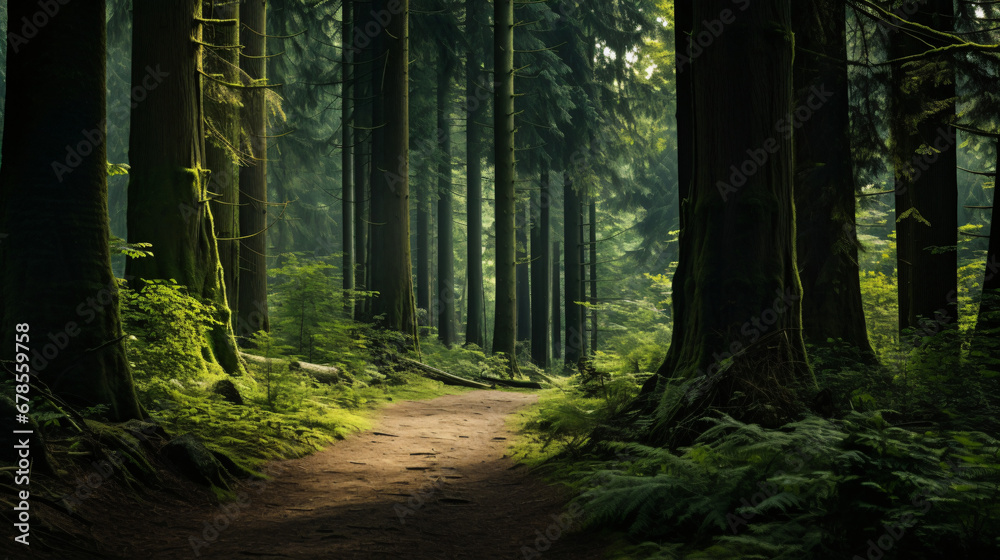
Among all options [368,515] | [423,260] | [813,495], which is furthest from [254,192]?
[423,260]

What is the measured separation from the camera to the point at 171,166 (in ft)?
29.1

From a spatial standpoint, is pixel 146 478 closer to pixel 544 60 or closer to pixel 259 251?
pixel 259 251

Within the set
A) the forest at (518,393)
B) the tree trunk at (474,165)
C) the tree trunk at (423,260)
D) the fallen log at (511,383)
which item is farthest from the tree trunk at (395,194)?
the tree trunk at (423,260)

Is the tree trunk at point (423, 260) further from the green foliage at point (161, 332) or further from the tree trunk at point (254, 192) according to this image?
the green foliage at point (161, 332)

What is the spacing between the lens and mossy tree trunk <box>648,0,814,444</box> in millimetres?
5621

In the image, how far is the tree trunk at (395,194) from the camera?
53.1 ft

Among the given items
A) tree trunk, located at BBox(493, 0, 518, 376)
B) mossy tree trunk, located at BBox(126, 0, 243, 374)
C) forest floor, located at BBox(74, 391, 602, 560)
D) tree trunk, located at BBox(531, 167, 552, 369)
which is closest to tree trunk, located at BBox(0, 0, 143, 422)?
forest floor, located at BBox(74, 391, 602, 560)

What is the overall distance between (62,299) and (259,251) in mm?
8656

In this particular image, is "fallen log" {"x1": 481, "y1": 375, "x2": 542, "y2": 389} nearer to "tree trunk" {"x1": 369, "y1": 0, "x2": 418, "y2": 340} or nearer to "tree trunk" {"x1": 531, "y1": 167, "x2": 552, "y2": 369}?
"tree trunk" {"x1": 369, "y1": 0, "x2": 418, "y2": 340}

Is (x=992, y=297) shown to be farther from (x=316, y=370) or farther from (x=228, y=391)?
(x=316, y=370)

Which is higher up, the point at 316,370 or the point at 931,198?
the point at 931,198

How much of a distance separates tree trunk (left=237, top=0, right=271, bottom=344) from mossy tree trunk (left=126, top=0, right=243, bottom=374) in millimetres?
3383

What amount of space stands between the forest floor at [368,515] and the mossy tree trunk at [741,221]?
144 cm

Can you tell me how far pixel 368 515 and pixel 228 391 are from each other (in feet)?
11.8
